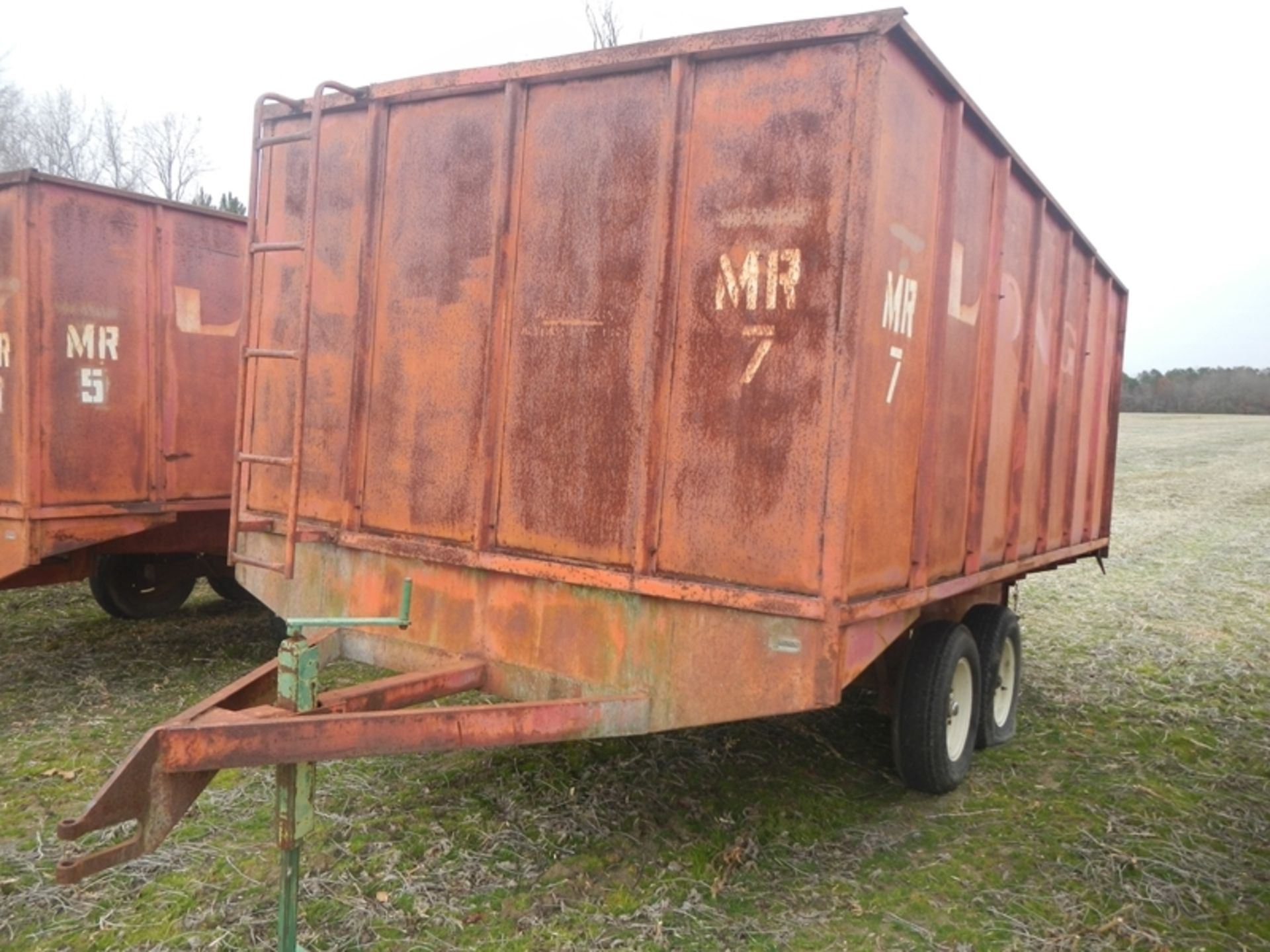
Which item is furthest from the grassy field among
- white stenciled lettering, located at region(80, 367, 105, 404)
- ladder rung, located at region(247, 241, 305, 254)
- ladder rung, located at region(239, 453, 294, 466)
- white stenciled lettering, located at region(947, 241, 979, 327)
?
ladder rung, located at region(247, 241, 305, 254)

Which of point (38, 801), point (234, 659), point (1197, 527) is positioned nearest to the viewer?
point (38, 801)

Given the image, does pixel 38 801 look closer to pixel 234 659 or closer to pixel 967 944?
pixel 234 659

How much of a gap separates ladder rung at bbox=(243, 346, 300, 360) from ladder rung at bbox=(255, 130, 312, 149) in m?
0.91

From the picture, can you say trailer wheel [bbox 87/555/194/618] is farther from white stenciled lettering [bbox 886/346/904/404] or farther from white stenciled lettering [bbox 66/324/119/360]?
white stenciled lettering [bbox 886/346/904/404]

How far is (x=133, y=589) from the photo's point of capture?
7922 millimetres

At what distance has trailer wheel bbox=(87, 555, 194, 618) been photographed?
7.68 m

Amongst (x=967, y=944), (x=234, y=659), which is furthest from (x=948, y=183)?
(x=234, y=659)

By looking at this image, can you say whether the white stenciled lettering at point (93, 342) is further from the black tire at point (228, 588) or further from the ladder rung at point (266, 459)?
the black tire at point (228, 588)

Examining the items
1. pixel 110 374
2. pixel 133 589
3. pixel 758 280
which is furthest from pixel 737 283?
pixel 133 589

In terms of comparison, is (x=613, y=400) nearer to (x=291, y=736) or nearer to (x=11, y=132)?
(x=291, y=736)

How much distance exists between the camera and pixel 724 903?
12.1ft

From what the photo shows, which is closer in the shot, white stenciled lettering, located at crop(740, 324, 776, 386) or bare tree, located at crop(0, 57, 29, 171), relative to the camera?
white stenciled lettering, located at crop(740, 324, 776, 386)

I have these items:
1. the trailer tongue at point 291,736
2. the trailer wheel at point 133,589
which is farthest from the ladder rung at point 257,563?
the trailer wheel at point 133,589

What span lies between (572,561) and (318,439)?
1.42 metres
